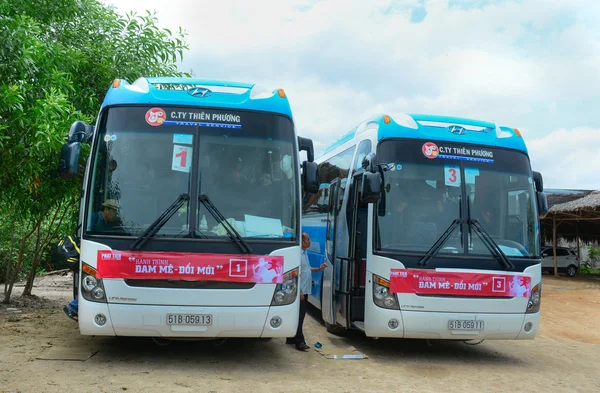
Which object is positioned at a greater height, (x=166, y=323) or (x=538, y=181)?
(x=538, y=181)

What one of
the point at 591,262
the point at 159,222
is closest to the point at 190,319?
the point at 159,222

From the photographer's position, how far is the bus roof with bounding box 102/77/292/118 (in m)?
7.52

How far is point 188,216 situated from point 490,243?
148 inches

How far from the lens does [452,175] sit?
8.48 meters

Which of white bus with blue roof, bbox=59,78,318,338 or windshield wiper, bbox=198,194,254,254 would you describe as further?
windshield wiper, bbox=198,194,254,254

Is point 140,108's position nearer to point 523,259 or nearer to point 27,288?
point 523,259

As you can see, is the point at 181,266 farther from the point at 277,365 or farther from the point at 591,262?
the point at 591,262

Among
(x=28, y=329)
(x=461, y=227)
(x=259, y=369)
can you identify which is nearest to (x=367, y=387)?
(x=259, y=369)

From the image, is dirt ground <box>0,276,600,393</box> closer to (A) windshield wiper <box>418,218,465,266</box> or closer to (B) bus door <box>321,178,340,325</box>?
(B) bus door <box>321,178,340,325</box>

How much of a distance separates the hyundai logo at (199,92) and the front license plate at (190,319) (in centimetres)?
250

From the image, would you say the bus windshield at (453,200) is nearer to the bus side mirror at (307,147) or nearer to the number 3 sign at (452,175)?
the number 3 sign at (452,175)

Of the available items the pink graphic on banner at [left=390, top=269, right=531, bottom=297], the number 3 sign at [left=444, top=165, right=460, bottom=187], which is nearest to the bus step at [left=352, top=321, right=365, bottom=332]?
the pink graphic on banner at [left=390, top=269, right=531, bottom=297]

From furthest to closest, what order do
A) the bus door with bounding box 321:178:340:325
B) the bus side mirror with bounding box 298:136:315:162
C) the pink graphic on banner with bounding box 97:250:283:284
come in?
the bus door with bounding box 321:178:340:325
the bus side mirror with bounding box 298:136:315:162
the pink graphic on banner with bounding box 97:250:283:284

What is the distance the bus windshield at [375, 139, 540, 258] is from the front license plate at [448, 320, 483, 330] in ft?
2.80
